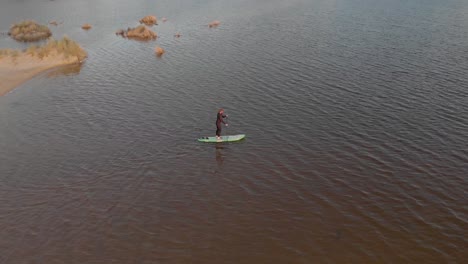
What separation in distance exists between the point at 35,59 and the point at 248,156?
116 ft

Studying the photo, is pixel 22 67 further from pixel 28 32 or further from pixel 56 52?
pixel 28 32

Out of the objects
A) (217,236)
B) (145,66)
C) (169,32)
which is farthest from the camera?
(169,32)

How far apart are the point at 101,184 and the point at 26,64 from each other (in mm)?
31334

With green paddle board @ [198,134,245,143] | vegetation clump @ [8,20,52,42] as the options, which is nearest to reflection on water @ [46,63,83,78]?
vegetation clump @ [8,20,52,42]

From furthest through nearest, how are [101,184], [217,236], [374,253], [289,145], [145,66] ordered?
[145,66]
[289,145]
[101,184]
[217,236]
[374,253]

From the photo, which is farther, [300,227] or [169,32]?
[169,32]

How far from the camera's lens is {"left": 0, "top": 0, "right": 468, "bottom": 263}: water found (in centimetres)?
2008

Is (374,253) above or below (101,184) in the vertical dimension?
below

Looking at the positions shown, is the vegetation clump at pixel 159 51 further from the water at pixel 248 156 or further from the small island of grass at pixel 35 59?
the small island of grass at pixel 35 59

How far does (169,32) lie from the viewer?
218 ft

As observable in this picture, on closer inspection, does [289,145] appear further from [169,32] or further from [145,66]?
[169,32]

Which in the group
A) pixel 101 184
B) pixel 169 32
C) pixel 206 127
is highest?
pixel 169 32

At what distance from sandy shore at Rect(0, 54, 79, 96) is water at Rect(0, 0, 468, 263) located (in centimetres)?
176

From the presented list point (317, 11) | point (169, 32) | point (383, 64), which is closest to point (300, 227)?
point (383, 64)
